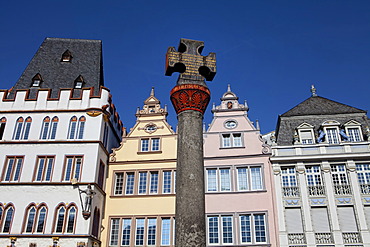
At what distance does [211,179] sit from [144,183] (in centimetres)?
449

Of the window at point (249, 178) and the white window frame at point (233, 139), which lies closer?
the window at point (249, 178)

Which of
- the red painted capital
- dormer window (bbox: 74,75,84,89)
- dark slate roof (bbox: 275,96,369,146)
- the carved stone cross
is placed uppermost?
dormer window (bbox: 74,75,84,89)

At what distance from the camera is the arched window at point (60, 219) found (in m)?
22.4

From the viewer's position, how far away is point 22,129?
25.8 metres

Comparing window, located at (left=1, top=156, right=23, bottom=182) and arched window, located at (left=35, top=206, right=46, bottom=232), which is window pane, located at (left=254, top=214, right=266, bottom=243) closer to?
arched window, located at (left=35, top=206, right=46, bottom=232)

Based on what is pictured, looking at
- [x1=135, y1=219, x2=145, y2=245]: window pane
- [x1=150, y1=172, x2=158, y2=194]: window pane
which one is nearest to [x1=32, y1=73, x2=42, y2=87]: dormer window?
[x1=150, y1=172, x2=158, y2=194]: window pane

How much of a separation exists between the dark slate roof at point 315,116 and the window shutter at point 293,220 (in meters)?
4.85

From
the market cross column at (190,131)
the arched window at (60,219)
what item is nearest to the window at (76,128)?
the arched window at (60,219)

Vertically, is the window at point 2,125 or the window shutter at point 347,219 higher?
the window at point 2,125

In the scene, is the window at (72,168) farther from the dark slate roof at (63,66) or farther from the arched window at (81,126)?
the dark slate roof at (63,66)

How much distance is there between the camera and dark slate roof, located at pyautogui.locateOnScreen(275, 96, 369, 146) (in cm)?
2709

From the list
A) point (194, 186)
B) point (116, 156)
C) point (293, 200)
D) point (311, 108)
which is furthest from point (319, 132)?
point (194, 186)

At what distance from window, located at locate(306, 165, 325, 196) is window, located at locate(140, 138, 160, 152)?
33.4 ft

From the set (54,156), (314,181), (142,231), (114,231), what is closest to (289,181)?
(314,181)
